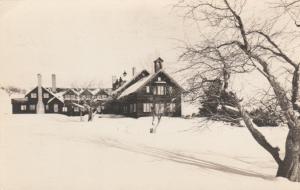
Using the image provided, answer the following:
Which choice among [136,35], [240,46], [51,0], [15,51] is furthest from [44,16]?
[240,46]

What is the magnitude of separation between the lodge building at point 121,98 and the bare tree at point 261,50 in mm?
1214

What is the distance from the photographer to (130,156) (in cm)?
780

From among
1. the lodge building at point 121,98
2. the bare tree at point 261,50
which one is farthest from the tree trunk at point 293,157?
the lodge building at point 121,98

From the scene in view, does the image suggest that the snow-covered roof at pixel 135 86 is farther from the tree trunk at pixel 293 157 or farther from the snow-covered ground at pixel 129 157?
the tree trunk at pixel 293 157

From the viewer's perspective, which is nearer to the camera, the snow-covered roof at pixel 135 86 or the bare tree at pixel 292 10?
the bare tree at pixel 292 10

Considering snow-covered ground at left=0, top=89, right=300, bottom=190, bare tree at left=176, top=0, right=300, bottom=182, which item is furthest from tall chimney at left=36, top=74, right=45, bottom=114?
bare tree at left=176, top=0, right=300, bottom=182

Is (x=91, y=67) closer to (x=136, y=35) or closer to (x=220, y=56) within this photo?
(x=136, y=35)

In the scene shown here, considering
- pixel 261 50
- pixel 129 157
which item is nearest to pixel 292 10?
pixel 261 50

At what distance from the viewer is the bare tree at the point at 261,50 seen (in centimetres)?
687

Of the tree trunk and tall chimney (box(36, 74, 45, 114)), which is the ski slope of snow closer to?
the tree trunk

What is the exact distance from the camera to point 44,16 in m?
6.67

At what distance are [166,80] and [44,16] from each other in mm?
2762

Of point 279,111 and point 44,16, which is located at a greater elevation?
point 44,16

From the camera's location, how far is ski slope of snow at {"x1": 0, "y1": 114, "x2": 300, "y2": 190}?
6.26 m
